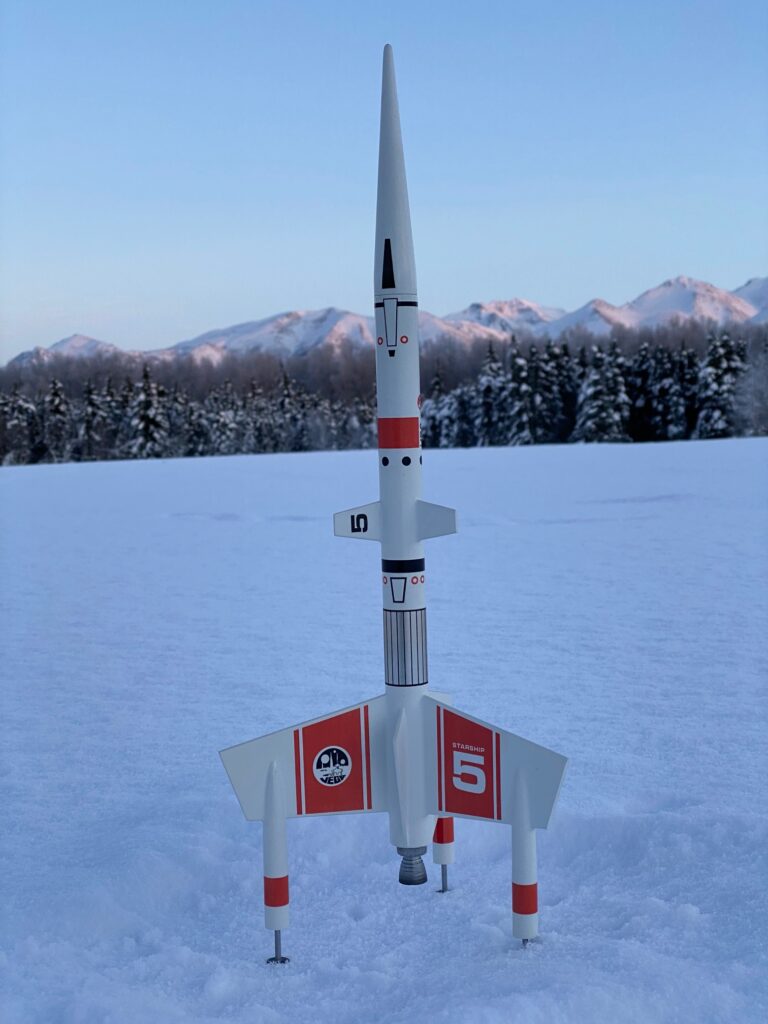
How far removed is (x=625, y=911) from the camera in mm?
4504

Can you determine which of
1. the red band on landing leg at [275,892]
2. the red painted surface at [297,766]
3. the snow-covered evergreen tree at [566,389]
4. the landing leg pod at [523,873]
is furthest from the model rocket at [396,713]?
the snow-covered evergreen tree at [566,389]

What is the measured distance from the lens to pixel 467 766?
4.72m

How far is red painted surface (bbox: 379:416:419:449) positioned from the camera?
4.82 m

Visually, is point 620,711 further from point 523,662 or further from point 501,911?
point 501,911

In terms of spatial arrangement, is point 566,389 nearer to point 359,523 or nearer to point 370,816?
point 370,816

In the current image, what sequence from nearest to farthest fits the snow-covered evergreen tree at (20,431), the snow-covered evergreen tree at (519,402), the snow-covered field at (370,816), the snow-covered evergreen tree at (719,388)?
1. the snow-covered field at (370,816)
2. the snow-covered evergreen tree at (719,388)
3. the snow-covered evergreen tree at (519,402)
4. the snow-covered evergreen tree at (20,431)

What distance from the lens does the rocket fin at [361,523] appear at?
491 cm

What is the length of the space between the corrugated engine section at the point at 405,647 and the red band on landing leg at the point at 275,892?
103 centimetres

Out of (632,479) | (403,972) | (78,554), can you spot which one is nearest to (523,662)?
(403,972)

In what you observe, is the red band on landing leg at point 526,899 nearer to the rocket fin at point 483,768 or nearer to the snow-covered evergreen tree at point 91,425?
the rocket fin at point 483,768

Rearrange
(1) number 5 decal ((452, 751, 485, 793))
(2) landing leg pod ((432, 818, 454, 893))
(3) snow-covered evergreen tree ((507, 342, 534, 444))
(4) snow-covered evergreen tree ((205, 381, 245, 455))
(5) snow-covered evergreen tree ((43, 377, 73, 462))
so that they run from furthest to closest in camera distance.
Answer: (4) snow-covered evergreen tree ((205, 381, 245, 455)) < (5) snow-covered evergreen tree ((43, 377, 73, 462)) < (3) snow-covered evergreen tree ((507, 342, 534, 444)) < (2) landing leg pod ((432, 818, 454, 893)) < (1) number 5 decal ((452, 751, 485, 793))

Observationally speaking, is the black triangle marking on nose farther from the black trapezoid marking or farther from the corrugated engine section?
the corrugated engine section

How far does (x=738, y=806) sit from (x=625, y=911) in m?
1.11

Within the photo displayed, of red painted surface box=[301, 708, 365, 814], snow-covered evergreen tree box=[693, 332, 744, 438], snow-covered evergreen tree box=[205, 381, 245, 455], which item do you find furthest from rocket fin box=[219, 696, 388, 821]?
snow-covered evergreen tree box=[205, 381, 245, 455]
